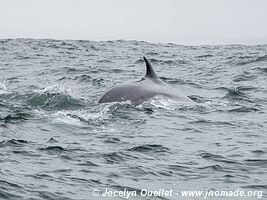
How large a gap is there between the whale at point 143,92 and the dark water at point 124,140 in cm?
30

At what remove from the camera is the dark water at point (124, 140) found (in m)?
8.36

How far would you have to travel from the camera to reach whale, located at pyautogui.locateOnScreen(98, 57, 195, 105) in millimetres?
15095

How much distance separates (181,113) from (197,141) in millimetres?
3209

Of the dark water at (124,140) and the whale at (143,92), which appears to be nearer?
the dark water at (124,140)

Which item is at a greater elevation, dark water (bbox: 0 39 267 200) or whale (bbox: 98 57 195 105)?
whale (bbox: 98 57 195 105)

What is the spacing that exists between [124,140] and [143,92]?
14.2 ft

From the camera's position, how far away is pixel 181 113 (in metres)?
14.6

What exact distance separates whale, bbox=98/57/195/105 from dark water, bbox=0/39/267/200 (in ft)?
0.98

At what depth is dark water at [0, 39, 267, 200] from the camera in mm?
8362

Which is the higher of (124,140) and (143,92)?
(143,92)

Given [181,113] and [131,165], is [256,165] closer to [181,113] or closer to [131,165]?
[131,165]

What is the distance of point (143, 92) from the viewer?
1530cm

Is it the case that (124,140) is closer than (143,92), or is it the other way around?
(124,140)

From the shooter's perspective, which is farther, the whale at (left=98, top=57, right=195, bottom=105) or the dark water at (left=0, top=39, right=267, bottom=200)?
the whale at (left=98, top=57, right=195, bottom=105)
